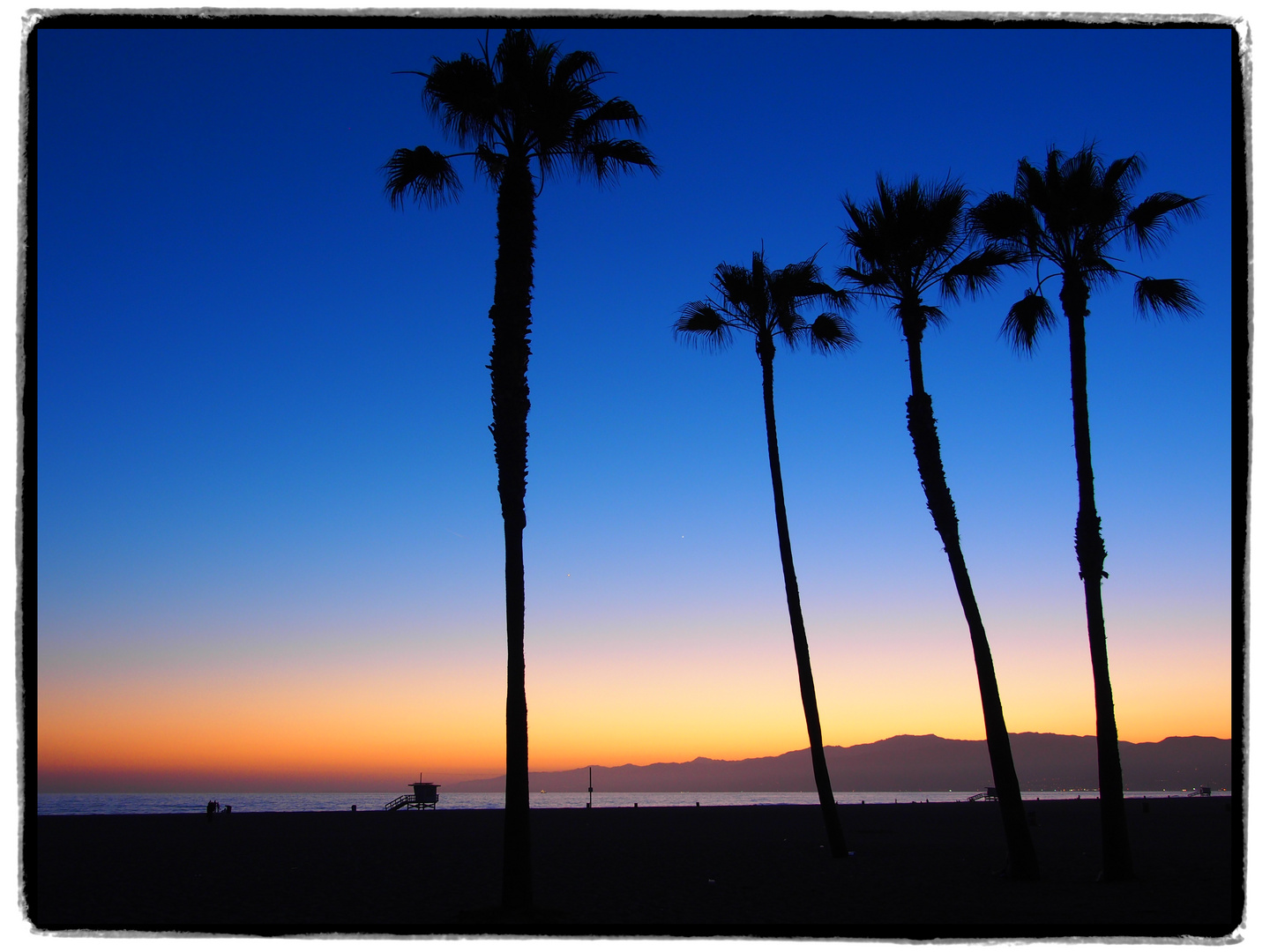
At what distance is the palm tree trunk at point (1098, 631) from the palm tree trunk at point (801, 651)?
648 centimetres

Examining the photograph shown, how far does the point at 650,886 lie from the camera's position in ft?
53.1

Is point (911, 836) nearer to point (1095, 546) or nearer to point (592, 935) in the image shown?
point (1095, 546)

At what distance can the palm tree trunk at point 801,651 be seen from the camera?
Result: 69.1 feet

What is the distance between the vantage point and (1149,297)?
17125mm

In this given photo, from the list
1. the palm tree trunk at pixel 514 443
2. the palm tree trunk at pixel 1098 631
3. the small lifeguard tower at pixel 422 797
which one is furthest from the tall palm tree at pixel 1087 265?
the small lifeguard tower at pixel 422 797

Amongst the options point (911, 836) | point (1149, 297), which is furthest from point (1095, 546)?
point (911, 836)

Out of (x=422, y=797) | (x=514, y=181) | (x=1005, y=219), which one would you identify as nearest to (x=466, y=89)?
(x=514, y=181)

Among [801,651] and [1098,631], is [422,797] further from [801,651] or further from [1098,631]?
[1098,631]

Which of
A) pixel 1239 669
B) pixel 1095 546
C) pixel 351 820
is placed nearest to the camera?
pixel 1239 669

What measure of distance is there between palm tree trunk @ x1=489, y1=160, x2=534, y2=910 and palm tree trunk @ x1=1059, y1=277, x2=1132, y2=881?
9.64m

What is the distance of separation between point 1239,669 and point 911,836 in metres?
25.9

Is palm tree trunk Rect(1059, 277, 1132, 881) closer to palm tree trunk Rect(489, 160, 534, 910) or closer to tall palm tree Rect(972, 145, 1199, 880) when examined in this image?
tall palm tree Rect(972, 145, 1199, 880)

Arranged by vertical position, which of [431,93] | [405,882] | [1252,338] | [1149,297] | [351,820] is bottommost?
[351,820]

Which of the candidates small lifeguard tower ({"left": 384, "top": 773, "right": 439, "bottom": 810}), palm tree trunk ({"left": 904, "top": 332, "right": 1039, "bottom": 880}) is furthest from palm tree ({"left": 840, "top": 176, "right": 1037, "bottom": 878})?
small lifeguard tower ({"left": 384, "top": 773, "right": 439, "bottom": 810})
